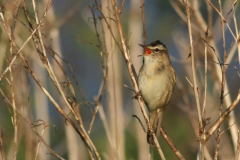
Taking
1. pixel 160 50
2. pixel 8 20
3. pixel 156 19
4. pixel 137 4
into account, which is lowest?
pixel 160 50

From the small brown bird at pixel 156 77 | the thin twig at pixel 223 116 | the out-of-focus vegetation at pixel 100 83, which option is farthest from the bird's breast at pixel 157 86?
the thin twig at pixel 223 116

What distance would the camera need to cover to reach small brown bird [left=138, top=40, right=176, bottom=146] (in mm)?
3139

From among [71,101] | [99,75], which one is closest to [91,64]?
[99,75]

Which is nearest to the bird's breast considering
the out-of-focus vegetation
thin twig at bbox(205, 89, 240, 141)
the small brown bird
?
the small brown bird

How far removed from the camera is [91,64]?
6.91m

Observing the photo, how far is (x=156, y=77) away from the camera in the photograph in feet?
10.4

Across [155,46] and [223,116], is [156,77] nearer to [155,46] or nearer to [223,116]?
[155,46]

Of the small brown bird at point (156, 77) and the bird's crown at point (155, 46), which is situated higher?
the bird's crown at point (155, 46)

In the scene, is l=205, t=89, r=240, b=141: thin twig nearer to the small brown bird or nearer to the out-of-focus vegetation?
the out-of-focus vegetation

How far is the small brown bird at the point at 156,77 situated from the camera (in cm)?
314

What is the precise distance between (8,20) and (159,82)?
1559mm

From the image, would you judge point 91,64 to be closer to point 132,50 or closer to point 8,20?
point 132,50

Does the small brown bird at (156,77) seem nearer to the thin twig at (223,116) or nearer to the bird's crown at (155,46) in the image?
the bird's crown at (155,46)

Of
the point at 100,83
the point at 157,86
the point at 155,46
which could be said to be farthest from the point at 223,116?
the point at 100,83
